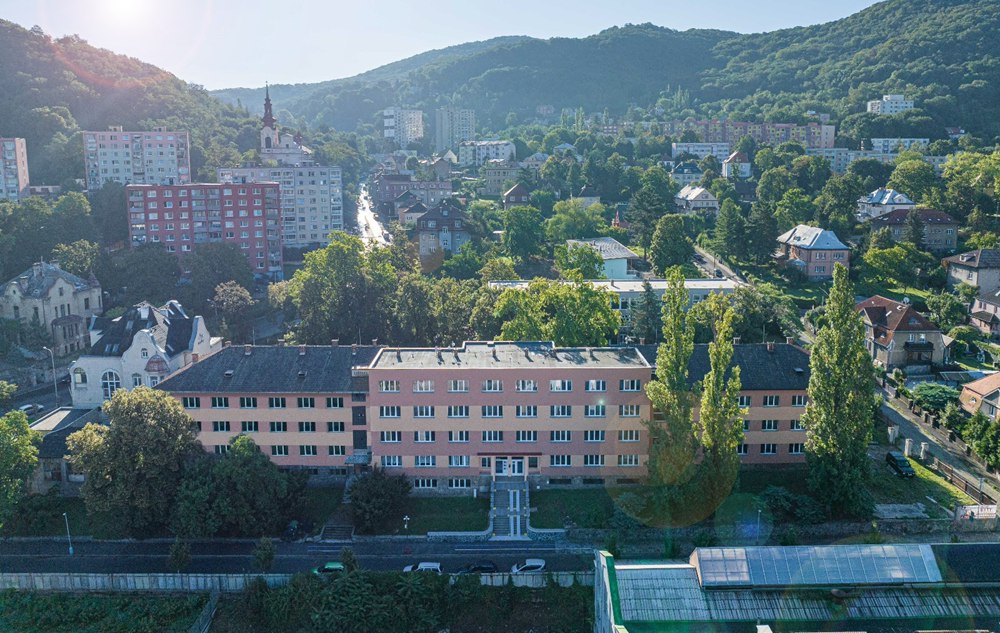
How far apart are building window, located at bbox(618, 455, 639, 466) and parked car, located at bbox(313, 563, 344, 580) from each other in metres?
16.2

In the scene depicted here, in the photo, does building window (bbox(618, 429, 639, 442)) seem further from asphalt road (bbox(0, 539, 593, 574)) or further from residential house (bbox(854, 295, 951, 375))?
residential house (bbox(854, 295, 951, 375))

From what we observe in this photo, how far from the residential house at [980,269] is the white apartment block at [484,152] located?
99888 millimetres

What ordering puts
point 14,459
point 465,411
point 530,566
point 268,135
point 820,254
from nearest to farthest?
point 530,566 → point 14,459 → point 465,411 → point 820,254 → point 268,135

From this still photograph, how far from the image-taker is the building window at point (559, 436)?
1775 inches

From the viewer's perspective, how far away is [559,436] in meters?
45.2

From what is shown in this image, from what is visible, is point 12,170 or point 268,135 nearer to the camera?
point 12,170

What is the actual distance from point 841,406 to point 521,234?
6142 cm

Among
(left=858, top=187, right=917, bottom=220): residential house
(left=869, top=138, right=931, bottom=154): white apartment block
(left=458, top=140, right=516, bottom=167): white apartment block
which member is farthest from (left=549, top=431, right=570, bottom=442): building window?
(left=458, top=140, right=516, bottom=167): white apartment block

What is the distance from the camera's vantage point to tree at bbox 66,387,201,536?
4016 centimetres

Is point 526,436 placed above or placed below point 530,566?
above

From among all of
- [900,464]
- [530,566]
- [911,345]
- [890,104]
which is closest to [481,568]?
[530,566]

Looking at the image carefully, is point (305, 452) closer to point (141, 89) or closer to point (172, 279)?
point (172, 279)

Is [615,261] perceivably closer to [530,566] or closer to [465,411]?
[465,411]

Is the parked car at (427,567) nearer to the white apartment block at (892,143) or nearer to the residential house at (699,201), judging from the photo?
the residential house at (699,201)
